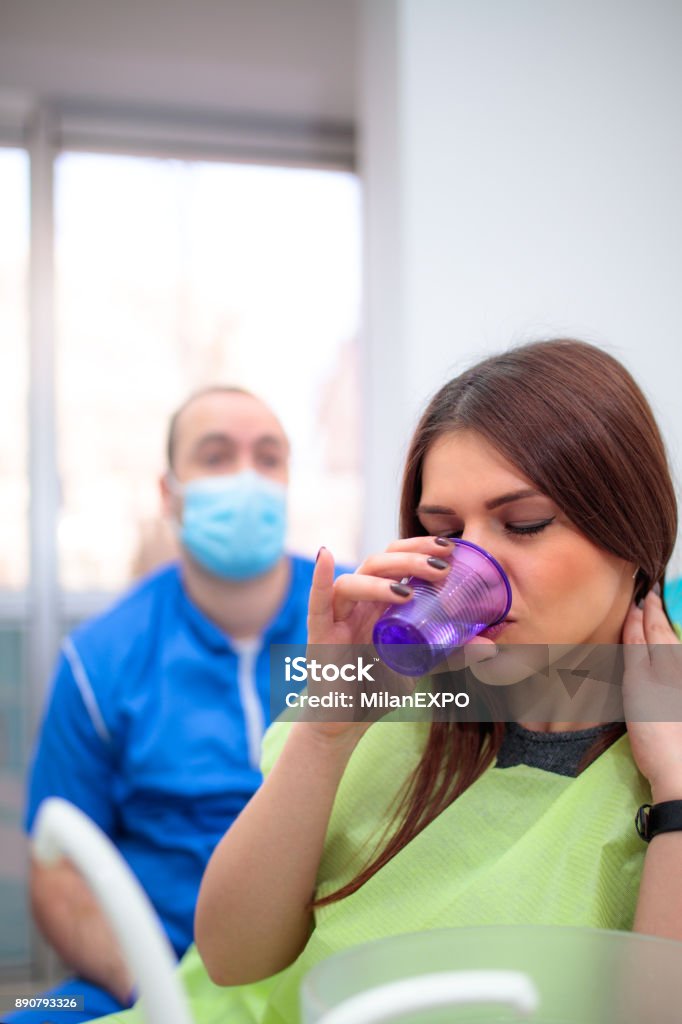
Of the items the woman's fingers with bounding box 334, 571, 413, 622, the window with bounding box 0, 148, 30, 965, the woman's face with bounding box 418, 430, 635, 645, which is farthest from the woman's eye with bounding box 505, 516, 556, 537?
the window with bounding box 0, 148, 30, 965

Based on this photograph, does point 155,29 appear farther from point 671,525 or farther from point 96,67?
point 671,525

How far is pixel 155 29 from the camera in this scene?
8.33ft

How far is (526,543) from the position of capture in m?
0.88

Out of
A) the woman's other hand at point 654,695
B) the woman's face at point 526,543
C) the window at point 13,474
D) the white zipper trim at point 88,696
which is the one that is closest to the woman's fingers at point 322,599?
the woman's face at point 526,543

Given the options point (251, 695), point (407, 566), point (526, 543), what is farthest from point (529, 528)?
point (251, 695)

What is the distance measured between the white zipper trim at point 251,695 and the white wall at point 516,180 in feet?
1.67

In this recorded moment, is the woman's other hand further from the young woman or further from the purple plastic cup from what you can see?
the purple plastic cup

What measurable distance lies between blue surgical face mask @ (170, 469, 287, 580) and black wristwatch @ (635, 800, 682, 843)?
42.7 inches

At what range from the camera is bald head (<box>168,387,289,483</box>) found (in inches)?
73.6

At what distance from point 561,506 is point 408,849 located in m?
0.37

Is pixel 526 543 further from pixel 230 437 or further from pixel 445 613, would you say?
pixel 230 437

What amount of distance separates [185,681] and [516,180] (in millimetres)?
1075

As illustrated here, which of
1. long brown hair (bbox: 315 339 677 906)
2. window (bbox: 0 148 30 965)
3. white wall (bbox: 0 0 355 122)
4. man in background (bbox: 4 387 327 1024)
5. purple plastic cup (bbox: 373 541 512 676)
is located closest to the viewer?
purple plastic cup (bbox: 373 541 512 676)

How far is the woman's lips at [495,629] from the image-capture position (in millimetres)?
865
